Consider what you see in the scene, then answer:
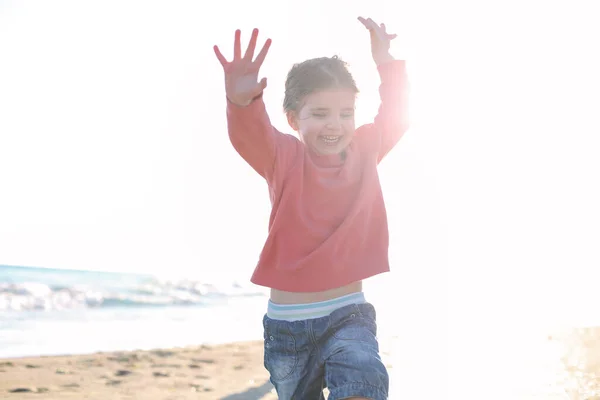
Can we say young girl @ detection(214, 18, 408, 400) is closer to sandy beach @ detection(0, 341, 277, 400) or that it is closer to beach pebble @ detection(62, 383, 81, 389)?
sandy beach @ detection(0, 341, 277, 400)

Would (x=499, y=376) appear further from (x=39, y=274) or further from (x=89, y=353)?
(x=39, y=274)

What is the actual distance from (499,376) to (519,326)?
11.2 ft

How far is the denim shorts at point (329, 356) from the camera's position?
104 inches

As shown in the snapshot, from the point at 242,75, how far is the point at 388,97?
906 millimetres

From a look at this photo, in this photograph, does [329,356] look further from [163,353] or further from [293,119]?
[163,353]

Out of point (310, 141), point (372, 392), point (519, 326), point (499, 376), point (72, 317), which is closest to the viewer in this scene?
point (372, 392)

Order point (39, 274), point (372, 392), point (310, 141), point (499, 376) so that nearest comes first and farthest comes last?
point (372, 392), point (310, 141), point (499, 376), point (39, 274)

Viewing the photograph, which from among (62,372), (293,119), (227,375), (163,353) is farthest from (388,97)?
(163,353)

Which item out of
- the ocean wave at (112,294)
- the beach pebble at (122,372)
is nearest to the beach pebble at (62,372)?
the beach pebble at (122,372)

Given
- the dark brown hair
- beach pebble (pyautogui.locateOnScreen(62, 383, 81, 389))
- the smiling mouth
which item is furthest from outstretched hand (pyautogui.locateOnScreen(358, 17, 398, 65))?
beach pebble (pyautogui.locateOnScreen(62, 383, 81, 389))

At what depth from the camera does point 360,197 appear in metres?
2.99

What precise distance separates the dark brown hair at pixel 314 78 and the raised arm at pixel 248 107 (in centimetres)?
26

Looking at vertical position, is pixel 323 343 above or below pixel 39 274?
above

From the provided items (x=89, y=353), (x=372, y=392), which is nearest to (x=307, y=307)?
(x=372, y=392)
